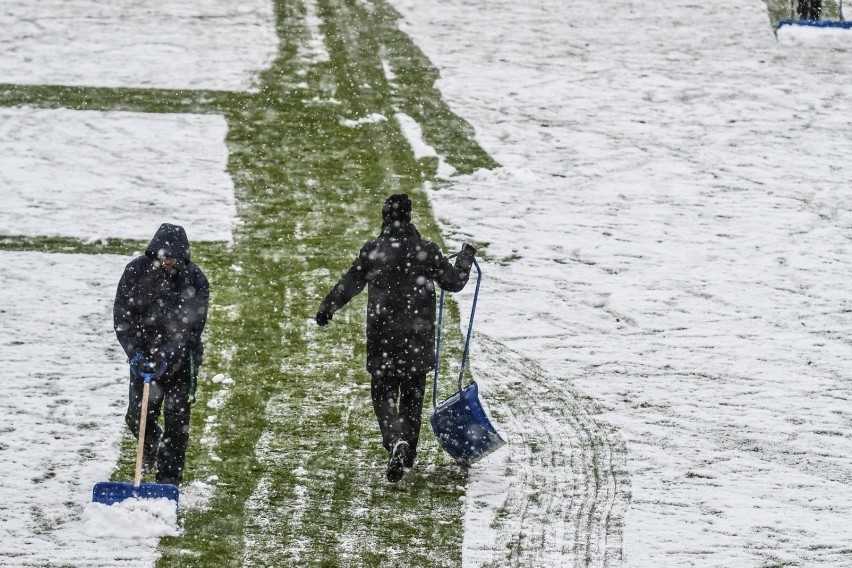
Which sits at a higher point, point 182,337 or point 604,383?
point 182,337

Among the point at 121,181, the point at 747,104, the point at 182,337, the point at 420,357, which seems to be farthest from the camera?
the point at 747,104

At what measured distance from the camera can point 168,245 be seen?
6906 mm

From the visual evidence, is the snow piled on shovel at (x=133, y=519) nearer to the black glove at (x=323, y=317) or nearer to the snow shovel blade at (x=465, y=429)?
the black glove at (x=323, y=317)

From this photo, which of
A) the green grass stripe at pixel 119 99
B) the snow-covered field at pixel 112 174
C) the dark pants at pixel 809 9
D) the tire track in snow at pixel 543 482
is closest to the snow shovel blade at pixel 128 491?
the tire track in snow at pixel 543 482

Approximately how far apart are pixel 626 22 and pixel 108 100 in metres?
8.85

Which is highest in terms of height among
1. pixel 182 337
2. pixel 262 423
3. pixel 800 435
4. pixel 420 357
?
pixel 182 337

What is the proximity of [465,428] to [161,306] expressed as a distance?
202 centimetres

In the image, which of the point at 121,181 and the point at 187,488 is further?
the point at 121,181

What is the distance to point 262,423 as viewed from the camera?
324 inches

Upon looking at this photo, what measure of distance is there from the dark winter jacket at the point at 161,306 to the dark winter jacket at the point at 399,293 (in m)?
0.84

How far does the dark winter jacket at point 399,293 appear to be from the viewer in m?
7.39

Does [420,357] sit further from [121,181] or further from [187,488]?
[121,181]

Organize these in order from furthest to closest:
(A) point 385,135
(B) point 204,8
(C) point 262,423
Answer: (B) point 204,8 < (A) point 385,135 < (C) point 262,423

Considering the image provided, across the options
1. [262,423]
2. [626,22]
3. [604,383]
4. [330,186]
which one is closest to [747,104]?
[626,22]
